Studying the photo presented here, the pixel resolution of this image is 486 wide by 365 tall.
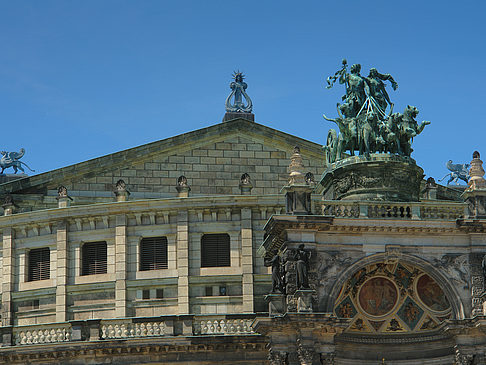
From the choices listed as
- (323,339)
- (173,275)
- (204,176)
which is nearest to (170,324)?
(173,275)

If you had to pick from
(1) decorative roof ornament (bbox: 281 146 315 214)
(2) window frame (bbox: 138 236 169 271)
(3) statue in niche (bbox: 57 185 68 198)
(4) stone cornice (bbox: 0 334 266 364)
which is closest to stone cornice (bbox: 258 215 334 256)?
(1) decorative roof ornament (bbox: 281 146 315 214)

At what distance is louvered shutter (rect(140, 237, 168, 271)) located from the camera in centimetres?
5656

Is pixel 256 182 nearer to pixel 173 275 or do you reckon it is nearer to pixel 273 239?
pixel 173 275

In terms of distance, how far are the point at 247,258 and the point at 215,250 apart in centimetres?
182

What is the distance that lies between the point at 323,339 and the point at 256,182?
17343 mm

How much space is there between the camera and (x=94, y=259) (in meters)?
57.2

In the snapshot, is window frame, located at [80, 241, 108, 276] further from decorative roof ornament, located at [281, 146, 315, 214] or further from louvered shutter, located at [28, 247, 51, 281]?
decorative roof ornament, located at [281, 146, 315, 214]

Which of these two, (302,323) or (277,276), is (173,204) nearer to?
(277,276)

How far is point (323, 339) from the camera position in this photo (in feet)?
156

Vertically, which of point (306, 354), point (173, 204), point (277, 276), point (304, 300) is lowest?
point (306, 354)

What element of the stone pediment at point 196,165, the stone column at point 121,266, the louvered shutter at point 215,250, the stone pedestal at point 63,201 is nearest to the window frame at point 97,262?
the stone column at point 121,266

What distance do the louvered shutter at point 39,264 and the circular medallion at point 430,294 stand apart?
19.8 meters

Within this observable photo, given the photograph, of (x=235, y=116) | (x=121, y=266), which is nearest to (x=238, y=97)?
(x=235, y=116)

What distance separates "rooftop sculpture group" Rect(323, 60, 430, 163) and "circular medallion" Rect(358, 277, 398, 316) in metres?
6.33
